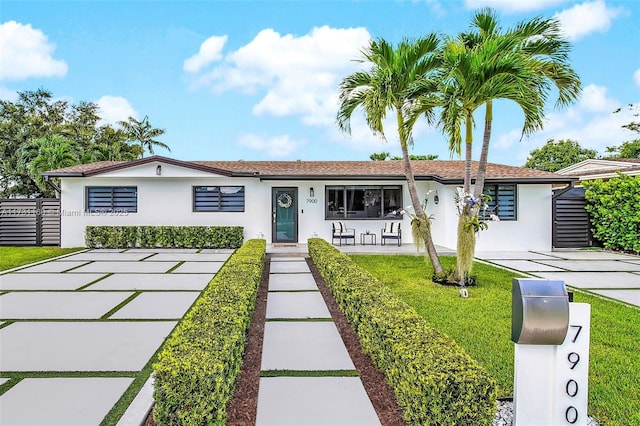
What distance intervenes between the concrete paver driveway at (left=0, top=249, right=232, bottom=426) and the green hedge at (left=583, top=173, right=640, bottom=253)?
38.3 feet

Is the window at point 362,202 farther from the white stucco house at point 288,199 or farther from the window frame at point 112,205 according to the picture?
the window frame at point 112,205

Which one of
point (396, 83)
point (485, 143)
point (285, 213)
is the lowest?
point (285, 213)

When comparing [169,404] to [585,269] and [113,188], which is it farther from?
[113,188]

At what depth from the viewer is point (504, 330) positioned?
14.1ft

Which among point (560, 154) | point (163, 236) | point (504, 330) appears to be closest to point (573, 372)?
point (504, 330)

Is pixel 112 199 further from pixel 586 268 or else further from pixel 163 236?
pixel 586 268

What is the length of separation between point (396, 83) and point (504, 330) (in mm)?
4181

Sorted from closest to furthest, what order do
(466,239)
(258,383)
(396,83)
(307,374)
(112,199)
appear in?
(258,383)
(307,374)
(466,239)
(396,83)
(112,199)

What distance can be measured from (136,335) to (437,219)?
1033 centimetres

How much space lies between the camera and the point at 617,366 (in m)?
3.36

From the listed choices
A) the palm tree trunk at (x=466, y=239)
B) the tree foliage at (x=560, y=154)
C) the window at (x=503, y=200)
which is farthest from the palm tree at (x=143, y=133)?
the tree foliage at (x=560, y=154)

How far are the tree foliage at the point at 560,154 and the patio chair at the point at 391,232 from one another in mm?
30051

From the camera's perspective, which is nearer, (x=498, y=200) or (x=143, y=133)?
(x=498, y=200)

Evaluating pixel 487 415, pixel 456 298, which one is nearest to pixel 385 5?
pixel 456 298
